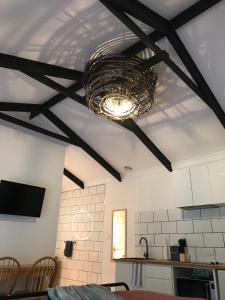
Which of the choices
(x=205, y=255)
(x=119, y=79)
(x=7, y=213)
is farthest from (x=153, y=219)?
(x=119, y=79)

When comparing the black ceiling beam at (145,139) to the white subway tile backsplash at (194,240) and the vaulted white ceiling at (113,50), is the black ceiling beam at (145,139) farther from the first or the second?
the white subway tile backsplash at (194,240)

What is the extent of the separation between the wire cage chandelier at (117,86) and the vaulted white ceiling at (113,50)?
1.16 ft

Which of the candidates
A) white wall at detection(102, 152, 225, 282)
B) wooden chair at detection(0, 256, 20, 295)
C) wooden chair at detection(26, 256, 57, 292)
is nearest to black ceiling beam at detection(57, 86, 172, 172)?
white wall at detection(102, 152, 225, 282)

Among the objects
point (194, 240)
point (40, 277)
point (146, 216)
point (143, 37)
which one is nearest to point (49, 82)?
point (143, 37)

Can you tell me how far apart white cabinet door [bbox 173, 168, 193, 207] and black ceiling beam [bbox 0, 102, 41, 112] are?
2.59 metres

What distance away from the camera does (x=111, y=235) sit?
5.29 metres

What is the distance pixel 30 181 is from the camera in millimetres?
4512

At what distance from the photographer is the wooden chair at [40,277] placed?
3762 mm

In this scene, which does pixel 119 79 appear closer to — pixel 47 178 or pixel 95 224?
pixel 47 178

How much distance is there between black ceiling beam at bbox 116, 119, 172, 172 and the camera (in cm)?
414

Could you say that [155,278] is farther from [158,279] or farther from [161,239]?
[161,239]

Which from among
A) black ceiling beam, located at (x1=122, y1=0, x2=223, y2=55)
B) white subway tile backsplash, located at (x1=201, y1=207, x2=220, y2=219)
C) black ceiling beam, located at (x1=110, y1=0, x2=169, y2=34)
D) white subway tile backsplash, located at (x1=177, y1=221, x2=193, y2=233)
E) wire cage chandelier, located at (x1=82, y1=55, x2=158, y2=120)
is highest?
black ceiling beam, located at (x1=122, y1=0, x2=223, y2=55)

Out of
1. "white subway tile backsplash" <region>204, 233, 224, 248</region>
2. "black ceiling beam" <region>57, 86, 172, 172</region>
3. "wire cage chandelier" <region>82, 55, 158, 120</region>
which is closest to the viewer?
"wire cage chandelier" <region>82, 55, 158, 120</region>

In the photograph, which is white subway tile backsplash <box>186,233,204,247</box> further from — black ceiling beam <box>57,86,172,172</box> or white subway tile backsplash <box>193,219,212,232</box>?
black ceiling beam <box>57,86,172,172</box>
